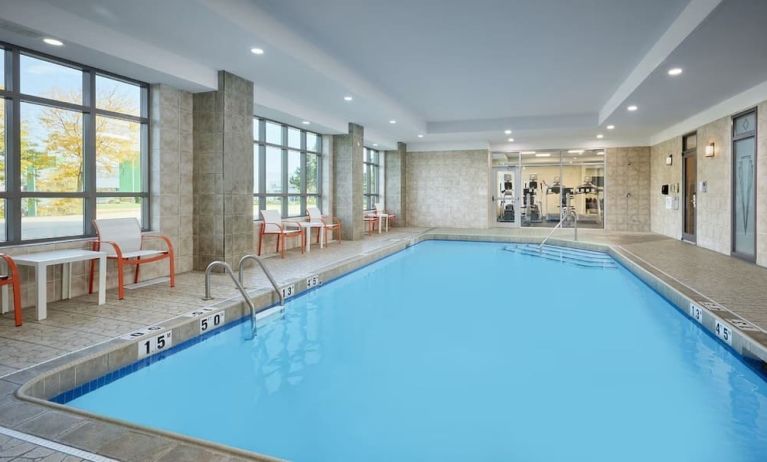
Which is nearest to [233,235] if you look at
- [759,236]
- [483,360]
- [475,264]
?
[483,360]

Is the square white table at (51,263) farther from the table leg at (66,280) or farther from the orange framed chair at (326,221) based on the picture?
the orange framed chair at (326,221)

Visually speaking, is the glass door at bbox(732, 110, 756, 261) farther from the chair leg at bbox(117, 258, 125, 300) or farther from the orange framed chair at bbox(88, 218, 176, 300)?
the chair leg at bbox(117, 258, 125, 300)

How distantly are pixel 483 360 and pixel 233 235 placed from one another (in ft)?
12.7

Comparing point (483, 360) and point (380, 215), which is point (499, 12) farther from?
point (380, 215)

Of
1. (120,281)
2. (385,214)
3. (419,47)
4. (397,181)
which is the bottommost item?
(120,281)

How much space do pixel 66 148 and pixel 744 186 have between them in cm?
917

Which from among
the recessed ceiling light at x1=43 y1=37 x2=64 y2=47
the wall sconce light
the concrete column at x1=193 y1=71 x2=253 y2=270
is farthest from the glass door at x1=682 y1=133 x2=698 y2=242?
the recessed ceiling light at x1=43 y1=37 x2=64 y2=47

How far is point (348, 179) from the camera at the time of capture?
1023 centimetres

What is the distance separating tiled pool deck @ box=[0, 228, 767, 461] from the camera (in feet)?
6.42

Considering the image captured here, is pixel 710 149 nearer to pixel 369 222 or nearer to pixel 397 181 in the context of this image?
pixel 369 222

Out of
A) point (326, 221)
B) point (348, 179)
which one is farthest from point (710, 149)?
point (326, 221)

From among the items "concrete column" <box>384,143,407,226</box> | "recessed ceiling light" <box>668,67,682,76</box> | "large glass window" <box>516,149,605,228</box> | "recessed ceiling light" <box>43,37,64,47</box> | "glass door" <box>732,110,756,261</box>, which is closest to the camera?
"recessed ceiling light" <box>43,37,64,47</box>

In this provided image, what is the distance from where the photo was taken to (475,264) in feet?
27.6

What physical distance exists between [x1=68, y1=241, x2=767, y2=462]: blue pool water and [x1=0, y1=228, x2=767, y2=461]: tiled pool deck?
0.38 m
